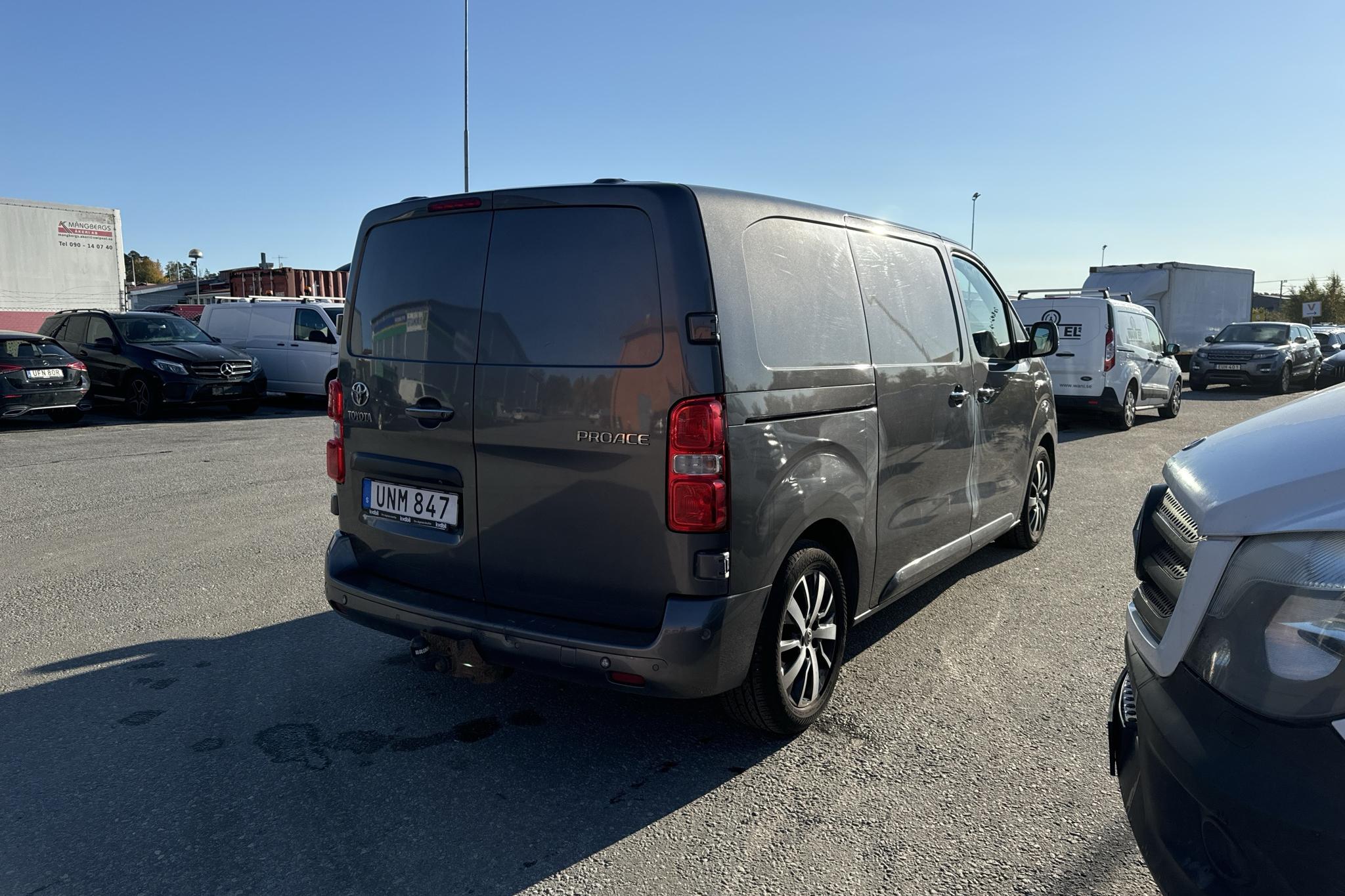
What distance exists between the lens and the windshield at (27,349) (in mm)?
12922

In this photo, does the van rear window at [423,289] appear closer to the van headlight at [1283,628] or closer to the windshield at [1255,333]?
the van headlight at [1283,628]

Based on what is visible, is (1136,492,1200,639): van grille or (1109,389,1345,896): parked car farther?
(1136,492,1200,639): van grille

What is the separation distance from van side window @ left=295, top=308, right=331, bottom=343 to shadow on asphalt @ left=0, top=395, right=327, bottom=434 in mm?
1317

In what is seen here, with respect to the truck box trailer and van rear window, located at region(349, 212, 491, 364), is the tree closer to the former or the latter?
the truck box trailer

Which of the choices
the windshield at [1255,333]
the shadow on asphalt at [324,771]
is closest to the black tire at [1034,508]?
the shadow on asphalt at [324,771]

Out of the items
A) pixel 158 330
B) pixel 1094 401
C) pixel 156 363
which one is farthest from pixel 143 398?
pixel 1094 401

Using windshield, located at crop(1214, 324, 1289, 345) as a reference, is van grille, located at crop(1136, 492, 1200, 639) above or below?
below

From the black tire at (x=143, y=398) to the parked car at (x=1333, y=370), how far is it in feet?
86.0

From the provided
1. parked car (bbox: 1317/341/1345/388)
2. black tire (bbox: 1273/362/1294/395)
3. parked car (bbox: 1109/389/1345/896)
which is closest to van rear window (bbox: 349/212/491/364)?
parked car (bbox: 1109/389/1345/896)

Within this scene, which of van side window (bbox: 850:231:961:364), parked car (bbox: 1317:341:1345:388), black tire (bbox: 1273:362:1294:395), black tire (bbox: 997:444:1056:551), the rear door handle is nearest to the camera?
the rear door handle

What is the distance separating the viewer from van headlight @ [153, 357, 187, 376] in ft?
47.9

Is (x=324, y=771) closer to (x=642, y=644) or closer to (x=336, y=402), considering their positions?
(x=642, y=644)

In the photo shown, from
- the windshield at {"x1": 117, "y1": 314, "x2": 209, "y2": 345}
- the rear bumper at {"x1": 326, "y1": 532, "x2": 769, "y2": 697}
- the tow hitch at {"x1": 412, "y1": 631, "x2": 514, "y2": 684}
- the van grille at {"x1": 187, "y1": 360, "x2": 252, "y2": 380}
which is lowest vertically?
the tow hitch at {"x1": 412, "y1": 631, "x2": 514, "y2": 684}

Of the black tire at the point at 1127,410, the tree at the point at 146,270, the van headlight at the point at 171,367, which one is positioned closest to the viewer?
the black tire at the point at 1127,410
